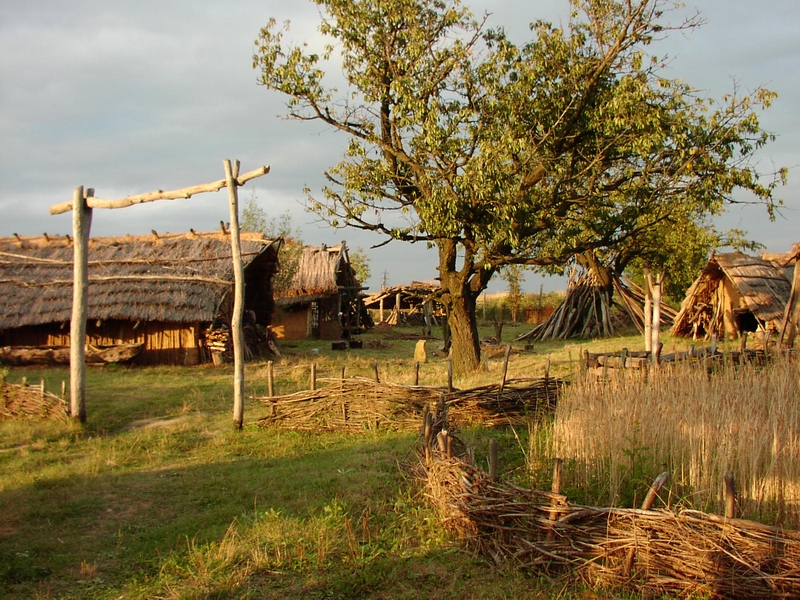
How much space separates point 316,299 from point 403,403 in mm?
17811

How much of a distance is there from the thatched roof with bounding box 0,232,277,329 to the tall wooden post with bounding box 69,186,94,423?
526cm

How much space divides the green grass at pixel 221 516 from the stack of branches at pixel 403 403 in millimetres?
255

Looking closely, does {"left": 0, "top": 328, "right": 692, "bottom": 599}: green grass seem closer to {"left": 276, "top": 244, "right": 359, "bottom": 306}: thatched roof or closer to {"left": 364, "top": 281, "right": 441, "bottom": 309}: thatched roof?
{"left": 276, "top": 244, "right": 359, "bottom": 306}: thatched roof

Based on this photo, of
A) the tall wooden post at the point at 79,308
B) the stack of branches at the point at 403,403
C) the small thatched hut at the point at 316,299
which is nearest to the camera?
the stack of branches at the point at 403,403

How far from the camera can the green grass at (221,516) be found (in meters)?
4.09

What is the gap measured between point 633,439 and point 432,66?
317 inches

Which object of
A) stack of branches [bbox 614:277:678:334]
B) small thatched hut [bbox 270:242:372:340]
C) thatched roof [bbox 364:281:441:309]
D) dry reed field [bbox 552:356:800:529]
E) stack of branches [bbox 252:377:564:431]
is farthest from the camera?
thatched roof [bbox 364:281:441:309]

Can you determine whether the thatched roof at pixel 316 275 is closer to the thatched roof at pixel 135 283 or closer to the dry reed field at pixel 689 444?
the thatched roof at pixel 135 283

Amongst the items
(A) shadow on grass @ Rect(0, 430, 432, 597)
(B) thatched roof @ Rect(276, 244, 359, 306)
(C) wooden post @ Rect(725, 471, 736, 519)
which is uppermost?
(B) thatched roof @ Rect(276, 244, 359, 306)

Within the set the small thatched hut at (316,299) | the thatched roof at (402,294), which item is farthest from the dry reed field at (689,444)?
the thatched roof at (402,294)

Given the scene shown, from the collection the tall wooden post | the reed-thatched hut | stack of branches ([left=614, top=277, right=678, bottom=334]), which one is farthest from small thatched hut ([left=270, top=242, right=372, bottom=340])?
the tall wooden post

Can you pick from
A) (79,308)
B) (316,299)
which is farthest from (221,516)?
(316,299)

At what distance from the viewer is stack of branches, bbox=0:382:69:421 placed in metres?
8.83

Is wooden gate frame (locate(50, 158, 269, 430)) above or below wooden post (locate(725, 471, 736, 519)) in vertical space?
above
